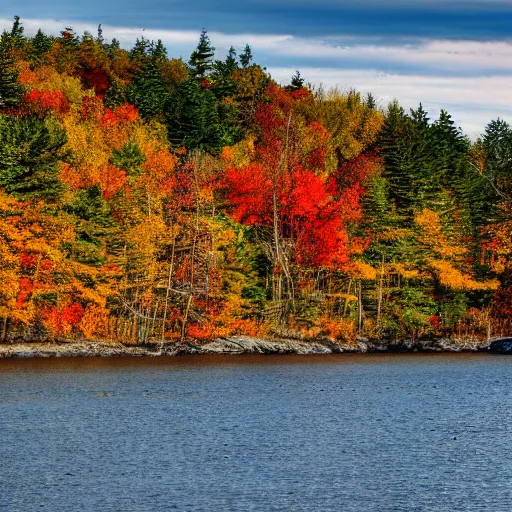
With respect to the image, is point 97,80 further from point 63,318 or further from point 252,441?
point 252,441

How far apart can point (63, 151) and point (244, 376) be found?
2936 centimetres

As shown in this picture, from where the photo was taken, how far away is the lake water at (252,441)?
21297mm

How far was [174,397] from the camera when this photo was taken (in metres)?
40.8

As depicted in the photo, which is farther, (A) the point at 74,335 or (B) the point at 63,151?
(B) the point at 63,151

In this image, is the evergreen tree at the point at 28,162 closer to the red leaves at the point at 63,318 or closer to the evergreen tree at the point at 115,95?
the red leaves at the point at 63,318

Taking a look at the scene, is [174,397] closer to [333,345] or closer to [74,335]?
[74,335]

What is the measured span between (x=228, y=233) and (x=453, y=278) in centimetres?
1934

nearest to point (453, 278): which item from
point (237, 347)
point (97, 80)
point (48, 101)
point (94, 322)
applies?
point (237, 347)

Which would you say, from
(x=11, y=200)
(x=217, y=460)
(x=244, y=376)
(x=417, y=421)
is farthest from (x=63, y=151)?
(x=217, y=460)

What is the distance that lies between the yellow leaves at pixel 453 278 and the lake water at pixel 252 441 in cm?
2441

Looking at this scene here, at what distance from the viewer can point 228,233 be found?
230ft

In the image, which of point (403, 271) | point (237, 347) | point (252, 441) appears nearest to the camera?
point (252, 441)

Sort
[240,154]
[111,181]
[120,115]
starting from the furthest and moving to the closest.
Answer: [120,115] → [240,154] → [111,181]

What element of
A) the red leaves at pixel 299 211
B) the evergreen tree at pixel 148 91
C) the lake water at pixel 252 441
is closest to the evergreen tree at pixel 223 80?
the evergreen tree at pixel 148 91
